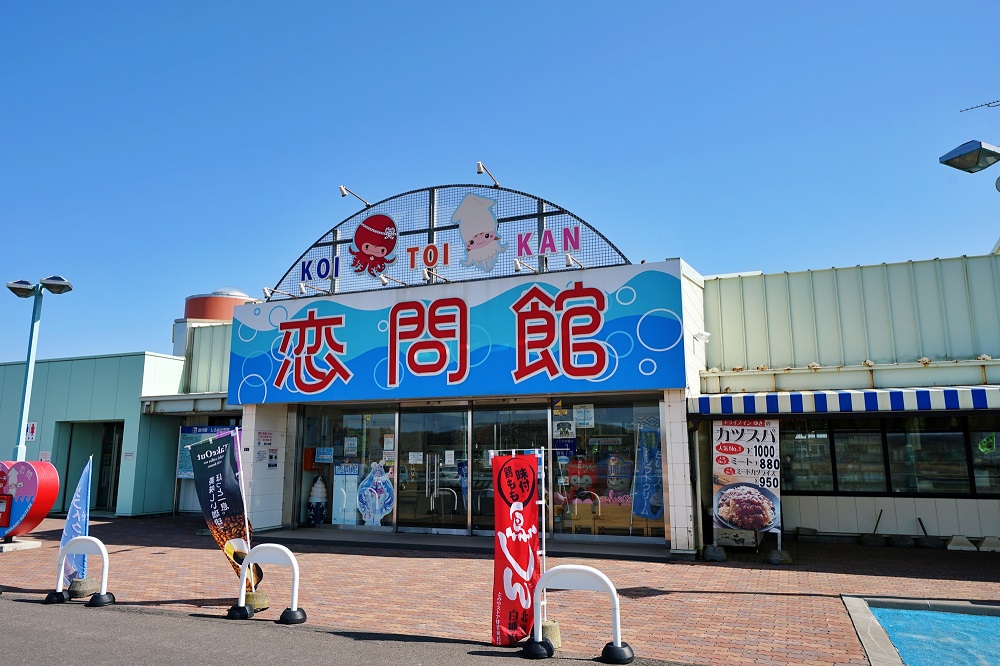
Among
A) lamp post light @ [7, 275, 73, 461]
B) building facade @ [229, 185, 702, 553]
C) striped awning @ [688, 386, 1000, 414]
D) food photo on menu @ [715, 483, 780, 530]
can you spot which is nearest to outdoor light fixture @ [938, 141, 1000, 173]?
striped awning @ [688, 386, 1000, 414]

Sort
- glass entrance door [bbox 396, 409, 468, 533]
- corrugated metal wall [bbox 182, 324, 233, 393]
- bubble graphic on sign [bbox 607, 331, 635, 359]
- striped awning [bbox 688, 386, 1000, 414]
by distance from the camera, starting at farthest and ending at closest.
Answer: corrugated metal wall [bbox 182, 324, 233, 393], glass entrance door [bbox 396, 409, 468, 533], bubble graphic on sign [bbox 607, 331, 635, 359], striped awning [bbox 688, 386, 1000, 414]

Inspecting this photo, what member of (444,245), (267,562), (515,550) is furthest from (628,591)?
(444,245)

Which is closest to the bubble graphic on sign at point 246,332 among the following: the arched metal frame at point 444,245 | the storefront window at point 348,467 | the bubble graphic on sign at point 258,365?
the bubble graphic on sign at point 258,365

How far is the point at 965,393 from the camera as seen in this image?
10.1m

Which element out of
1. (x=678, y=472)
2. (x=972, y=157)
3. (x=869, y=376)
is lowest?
(x=678, y=472)

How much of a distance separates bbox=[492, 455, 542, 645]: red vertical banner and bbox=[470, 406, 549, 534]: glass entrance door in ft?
21.8

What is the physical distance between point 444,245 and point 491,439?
396 centimetres

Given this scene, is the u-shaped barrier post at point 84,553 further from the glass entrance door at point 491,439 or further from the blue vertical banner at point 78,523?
the glass entrance door at point 491,439

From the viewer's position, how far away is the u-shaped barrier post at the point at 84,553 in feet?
25.2

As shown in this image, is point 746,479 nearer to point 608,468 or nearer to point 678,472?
point 678,472

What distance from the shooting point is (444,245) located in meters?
13.8

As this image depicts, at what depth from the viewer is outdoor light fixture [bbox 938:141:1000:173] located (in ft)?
22.1

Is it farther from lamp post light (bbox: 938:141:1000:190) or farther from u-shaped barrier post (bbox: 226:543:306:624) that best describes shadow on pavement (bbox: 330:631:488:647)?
lamp post light (bbox: 938:141:1000:190)

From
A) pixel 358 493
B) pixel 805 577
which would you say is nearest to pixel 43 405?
pixel 358 493
